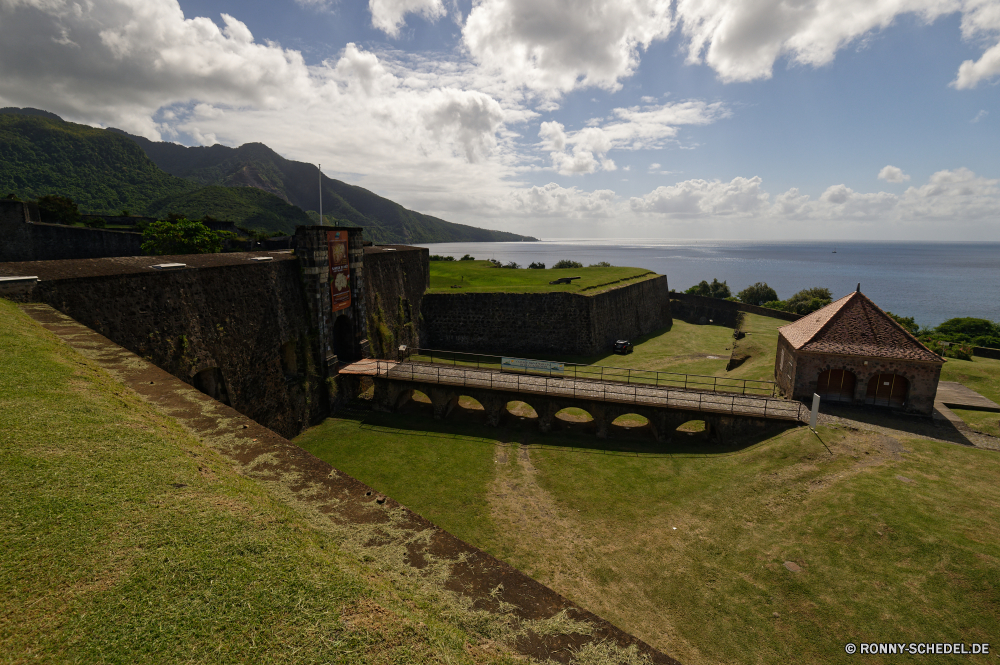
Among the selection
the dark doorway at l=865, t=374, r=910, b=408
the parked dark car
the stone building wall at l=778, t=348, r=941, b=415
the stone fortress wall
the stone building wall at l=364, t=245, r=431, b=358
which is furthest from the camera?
the parked dark car

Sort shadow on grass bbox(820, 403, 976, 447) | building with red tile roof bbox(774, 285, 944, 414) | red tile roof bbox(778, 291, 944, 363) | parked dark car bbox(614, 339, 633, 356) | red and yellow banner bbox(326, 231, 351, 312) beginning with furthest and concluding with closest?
parked dark car bbox(614, 339, 633, 356)
red and yellow banner bbox(326, 231, 351, 312)
red tile roof bbox(778, 291, 944, 363)
building with red tile roof bbox(774, 285, 944, 414)
shadow on grass bbox(820, 403, 976, 447)

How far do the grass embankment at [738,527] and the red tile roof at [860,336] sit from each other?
174 inches

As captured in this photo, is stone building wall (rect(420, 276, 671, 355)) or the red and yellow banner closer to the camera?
the red and yellow banner

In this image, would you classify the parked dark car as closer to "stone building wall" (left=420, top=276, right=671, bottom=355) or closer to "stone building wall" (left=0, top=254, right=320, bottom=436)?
"stone building wall" (left=420, top=276, right=671, bottom=355)

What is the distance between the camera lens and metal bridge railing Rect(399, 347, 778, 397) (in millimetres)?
24078

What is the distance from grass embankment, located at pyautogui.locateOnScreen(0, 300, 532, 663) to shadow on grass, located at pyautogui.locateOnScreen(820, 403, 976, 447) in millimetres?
21292

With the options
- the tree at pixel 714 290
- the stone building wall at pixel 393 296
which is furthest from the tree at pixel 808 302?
the stone building wall at pixel 393 296

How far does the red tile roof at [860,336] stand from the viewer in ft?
63.2

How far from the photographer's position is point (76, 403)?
5949 mm

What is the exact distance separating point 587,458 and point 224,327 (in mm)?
15521

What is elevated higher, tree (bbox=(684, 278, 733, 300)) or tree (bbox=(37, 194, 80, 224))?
tree (bbox=(37, 194, 80, 224))

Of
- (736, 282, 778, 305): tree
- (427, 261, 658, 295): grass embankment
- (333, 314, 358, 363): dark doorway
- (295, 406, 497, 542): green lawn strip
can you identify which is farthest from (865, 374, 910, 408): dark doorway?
(736, 282, 778, 305): tree

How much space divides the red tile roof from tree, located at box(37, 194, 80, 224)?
A: 205 ft

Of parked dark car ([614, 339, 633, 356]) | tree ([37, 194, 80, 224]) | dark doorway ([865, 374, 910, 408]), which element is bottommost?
parked dark car ([614, 339, 633, 356])
